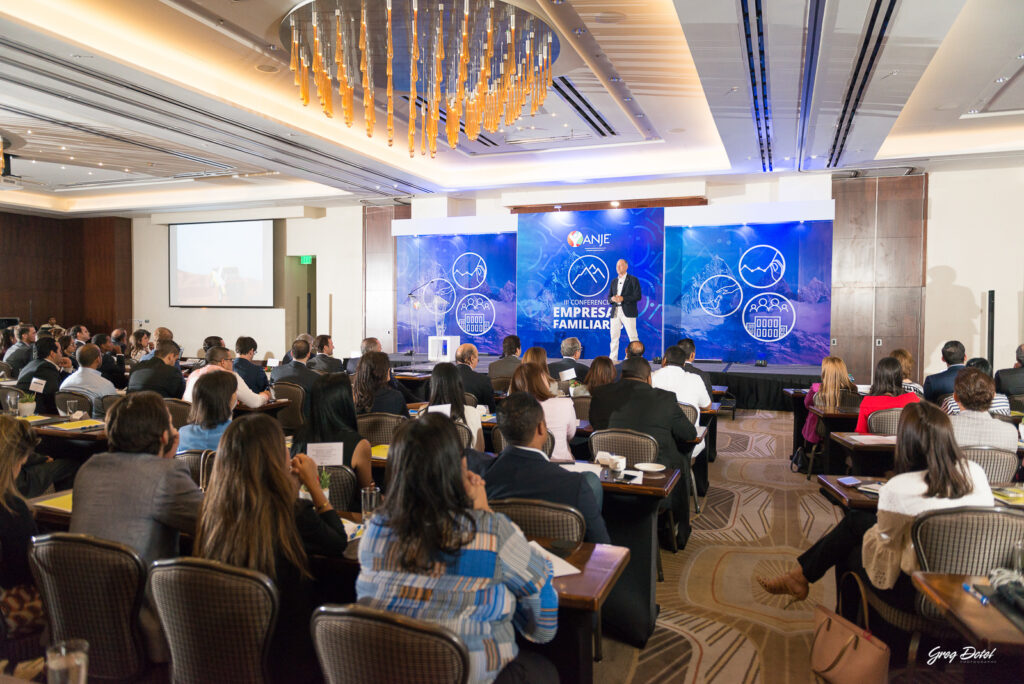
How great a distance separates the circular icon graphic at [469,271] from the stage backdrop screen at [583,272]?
86 cm

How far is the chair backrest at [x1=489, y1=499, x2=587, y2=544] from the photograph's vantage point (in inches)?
100

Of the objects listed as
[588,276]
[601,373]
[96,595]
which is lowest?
[96,595]

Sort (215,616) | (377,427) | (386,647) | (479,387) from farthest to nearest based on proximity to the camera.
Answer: (479,387) < (377,427) < (215,616) < (386,647)

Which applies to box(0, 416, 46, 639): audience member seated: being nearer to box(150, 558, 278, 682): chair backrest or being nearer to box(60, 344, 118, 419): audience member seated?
box(150, 558, 278, 682): chair backrest

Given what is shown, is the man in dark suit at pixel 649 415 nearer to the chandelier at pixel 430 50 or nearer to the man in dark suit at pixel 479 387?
the man in dark suit at pixel 479 387

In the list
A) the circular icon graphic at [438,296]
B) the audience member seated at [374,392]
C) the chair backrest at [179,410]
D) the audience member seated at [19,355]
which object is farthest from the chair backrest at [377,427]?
the circular icon graphic at [438,296]

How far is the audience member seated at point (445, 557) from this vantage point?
1805 millimetres

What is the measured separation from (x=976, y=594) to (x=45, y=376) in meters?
7.29

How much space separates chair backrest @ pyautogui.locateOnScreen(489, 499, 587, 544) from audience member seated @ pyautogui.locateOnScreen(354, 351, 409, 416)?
234 cm

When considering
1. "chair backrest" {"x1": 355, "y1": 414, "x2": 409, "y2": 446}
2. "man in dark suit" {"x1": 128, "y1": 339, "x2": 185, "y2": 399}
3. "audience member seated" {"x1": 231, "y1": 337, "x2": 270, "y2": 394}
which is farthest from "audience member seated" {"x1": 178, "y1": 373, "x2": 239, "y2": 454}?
"audience member seated" {"x1": 231, "y1": 337, "x2": 270, "y2": 394}

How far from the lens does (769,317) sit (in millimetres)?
11547

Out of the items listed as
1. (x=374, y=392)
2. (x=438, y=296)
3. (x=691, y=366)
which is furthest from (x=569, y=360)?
(x=438, y=296)

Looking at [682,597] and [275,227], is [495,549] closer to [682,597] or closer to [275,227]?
[682,597]

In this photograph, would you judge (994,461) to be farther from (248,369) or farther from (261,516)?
(248,369)
